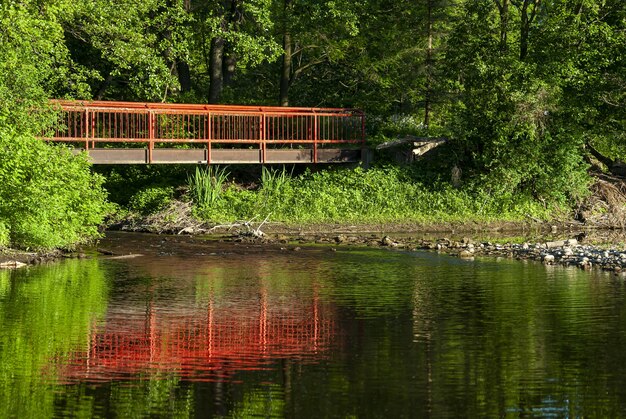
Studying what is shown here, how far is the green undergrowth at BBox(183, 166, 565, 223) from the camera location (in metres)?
34.8

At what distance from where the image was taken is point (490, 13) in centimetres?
3944

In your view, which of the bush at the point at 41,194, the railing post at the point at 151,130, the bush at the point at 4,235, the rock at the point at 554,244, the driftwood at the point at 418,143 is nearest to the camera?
the bush at the point at 4,235

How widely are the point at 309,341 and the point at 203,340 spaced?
1.56 metres

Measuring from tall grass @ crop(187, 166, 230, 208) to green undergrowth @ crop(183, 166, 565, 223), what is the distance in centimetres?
3

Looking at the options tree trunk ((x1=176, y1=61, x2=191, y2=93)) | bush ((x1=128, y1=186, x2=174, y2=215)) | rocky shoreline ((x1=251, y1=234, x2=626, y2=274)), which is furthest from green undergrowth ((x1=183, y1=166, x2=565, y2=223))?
tree trunk ((x1=176, y1=61, x2=191, y2=93))

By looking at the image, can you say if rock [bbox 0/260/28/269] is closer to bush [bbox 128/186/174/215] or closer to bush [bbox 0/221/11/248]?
bush [bbox 0/221/11/248]

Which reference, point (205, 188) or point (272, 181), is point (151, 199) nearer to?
point (205, 188)

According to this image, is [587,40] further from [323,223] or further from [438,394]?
[438,394]

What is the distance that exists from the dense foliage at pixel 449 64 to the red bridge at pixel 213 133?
3.44 ft

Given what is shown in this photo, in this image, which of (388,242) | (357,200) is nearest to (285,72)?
(357,200)

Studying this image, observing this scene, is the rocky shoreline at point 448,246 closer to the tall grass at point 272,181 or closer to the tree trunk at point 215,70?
the tall grass at point 272,181

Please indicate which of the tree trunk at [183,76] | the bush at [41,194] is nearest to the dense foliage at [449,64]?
the tree trunk at [183,76]

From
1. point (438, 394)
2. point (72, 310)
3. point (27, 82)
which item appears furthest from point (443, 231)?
point (438, 394)

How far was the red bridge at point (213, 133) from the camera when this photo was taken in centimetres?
3316
